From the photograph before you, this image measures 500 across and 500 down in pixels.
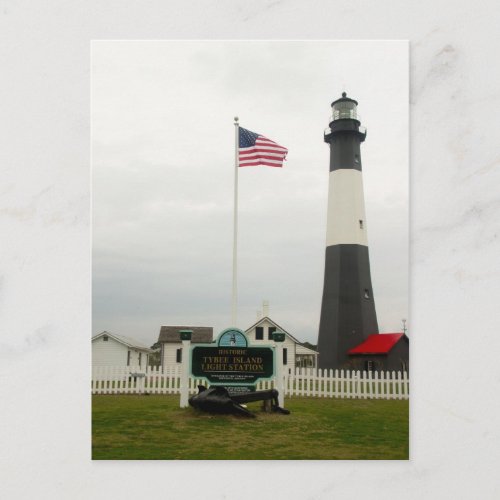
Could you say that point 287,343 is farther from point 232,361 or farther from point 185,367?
point 185,367

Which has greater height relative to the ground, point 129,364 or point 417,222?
point 417,222

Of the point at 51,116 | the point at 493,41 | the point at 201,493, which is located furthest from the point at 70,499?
the point at 493,41

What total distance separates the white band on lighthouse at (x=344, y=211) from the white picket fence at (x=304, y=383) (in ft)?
5.52

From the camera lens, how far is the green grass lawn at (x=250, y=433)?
5070 millimetres

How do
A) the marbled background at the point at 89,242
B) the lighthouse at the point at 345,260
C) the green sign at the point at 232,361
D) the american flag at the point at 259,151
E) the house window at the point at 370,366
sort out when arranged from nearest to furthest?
1. the marbled background at the point at 89,242
2. the american flag at the point at 259,151
3. the green sign at the point at 232,361
4. the house window at the point at 370,366
5. the lighthouse at the point at 345,260

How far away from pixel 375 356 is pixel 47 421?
3.71 meters

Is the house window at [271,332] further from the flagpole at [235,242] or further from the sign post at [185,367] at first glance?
the sign post at [185,367]

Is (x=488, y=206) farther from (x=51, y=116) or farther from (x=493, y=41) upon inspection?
(x=51, y=116)

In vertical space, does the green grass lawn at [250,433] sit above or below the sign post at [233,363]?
below

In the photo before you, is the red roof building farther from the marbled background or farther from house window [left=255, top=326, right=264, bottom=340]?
house window [left=255, top=326, right=264, bottom=340]

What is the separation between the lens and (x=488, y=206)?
16.9 ft

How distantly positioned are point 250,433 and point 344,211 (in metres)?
3.21

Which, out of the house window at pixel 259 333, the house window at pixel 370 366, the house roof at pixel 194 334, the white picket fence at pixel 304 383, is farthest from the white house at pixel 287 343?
the house window at pixel 370 366

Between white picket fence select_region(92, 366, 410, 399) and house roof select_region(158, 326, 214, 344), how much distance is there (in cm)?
42
